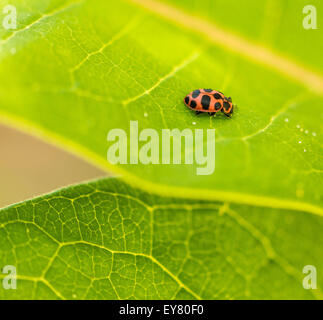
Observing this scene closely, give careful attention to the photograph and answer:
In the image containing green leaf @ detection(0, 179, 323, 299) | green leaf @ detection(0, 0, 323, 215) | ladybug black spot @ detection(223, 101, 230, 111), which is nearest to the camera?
green leaf @ detection(0, 0, 323, 215)

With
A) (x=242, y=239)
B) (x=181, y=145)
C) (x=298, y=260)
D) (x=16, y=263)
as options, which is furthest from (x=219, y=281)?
(x=16, y=263)

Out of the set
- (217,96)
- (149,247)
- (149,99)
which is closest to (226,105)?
(217,96)

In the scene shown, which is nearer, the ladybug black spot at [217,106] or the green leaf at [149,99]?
the green leaf at [149,99]

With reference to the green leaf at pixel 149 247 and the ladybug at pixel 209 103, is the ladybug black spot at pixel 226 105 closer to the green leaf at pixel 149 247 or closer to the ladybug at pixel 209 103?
the ladybug at pixel 209 103

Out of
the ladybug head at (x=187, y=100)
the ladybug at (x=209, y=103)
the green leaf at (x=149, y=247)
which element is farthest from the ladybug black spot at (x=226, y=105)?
the green leaf at (x=149, y=247)

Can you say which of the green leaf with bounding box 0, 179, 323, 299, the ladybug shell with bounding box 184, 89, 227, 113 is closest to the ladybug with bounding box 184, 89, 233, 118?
the ladybug shell with bounding box 184, 89, 227, 113

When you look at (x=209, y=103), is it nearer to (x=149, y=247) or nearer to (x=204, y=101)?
(x=204, y=101)

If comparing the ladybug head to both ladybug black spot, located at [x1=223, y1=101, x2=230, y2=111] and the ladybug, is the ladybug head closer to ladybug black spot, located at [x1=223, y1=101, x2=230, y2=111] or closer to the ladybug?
the ladybug
